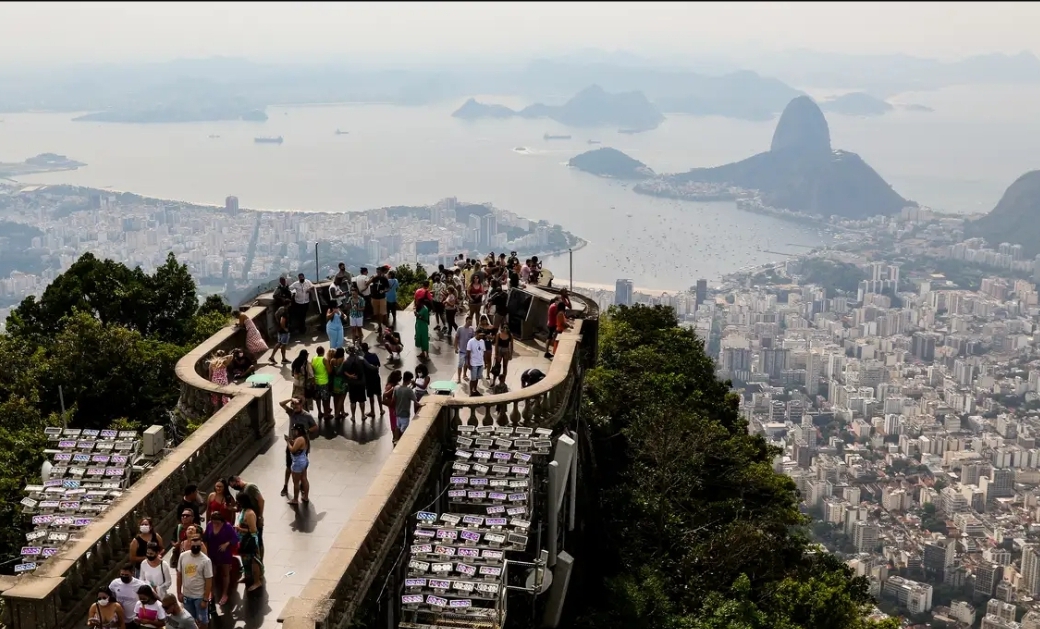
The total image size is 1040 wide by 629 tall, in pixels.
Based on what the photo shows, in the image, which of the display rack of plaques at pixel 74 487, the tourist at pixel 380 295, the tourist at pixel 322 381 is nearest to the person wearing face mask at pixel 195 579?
the display rack of plaques at pixel 74 487

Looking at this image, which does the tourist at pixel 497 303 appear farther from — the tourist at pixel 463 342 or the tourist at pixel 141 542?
the tourist at pixel 141 542

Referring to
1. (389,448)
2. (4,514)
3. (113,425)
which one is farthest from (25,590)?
(113,425)

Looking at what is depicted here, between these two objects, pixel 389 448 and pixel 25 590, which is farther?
pixel 389 448

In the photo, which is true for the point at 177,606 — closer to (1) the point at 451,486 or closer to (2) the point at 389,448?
(1) the point at 451,486

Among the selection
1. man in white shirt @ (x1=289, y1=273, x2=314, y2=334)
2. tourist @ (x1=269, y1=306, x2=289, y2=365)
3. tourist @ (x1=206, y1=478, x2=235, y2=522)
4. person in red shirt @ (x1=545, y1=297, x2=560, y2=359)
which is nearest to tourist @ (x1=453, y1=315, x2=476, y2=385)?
person in red shirt @ (x1=545, y1=297, x2=560, y2=359)

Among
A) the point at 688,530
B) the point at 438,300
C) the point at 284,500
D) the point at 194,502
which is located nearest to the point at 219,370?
the point at 284,500

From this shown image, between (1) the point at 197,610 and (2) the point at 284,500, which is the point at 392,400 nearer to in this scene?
(2) the point at 284,500

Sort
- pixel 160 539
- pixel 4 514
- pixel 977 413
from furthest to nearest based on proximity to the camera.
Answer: pixel 977 413
pixel 4 514
pixel 160 539
